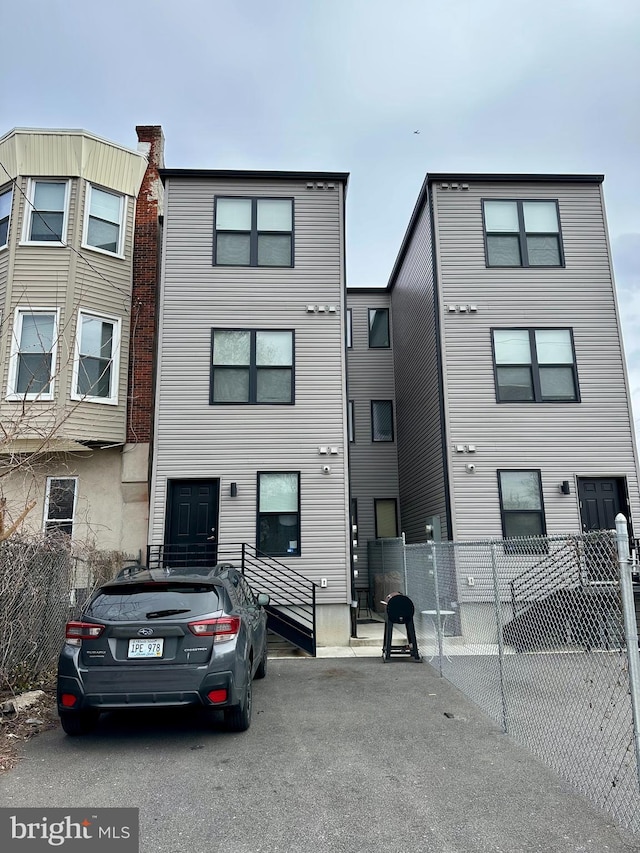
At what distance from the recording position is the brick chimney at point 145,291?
12570mm

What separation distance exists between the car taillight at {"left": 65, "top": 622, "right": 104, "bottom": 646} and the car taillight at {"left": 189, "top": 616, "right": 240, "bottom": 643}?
2.76ft

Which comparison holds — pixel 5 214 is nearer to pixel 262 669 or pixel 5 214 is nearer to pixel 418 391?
pixel 418 391

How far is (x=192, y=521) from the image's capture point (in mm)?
11508

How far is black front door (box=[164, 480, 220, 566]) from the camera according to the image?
11250 millimetres

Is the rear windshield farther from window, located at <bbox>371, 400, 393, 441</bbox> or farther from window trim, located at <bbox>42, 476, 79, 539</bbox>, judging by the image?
window, located at <bbox>371, 400, 393, 441</bbox>

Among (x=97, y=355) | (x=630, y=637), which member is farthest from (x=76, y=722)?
(x=97, y=355)

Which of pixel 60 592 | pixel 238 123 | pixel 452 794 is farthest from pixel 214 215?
pixel 452 794

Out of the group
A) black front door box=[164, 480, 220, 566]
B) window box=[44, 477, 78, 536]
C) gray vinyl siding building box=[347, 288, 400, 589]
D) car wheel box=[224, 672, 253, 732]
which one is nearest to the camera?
car wheel box=[224, 672, 253, 732]

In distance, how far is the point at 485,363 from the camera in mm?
12422

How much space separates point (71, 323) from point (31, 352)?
1.02m

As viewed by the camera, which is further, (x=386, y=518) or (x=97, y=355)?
(x=386, y=518)

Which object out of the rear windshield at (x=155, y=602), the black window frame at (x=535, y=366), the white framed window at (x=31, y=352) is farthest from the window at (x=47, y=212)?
the black window frame at (x=535, y=366)

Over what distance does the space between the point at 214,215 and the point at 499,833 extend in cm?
1237

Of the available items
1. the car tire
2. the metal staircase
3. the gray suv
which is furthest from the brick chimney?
the car tire
